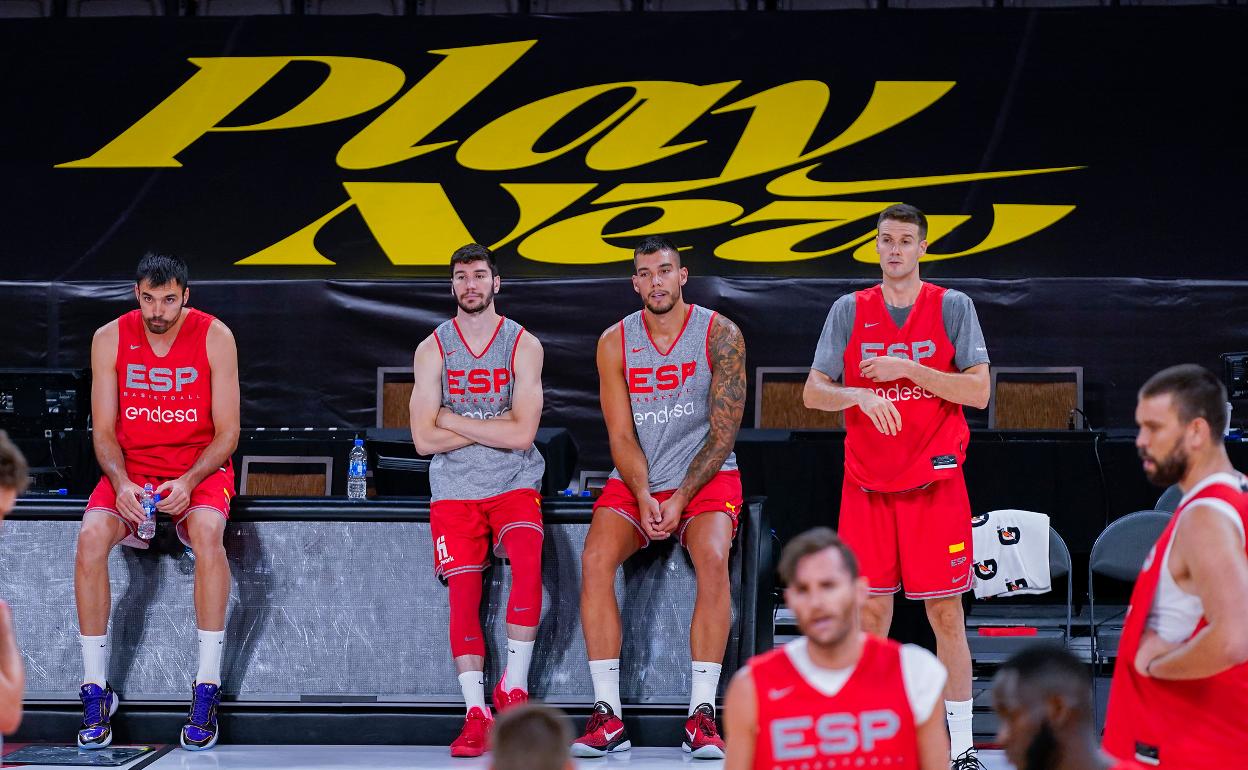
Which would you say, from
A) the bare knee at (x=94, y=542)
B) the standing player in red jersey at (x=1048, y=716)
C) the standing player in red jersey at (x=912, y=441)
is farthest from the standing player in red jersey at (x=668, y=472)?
the standing player in red jersey at (x=1048, y=716)

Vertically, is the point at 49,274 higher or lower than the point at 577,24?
lower

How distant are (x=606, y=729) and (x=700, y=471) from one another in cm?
105

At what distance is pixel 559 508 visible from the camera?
573cm

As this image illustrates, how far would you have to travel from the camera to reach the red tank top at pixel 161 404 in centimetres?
570

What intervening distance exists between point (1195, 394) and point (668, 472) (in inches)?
102

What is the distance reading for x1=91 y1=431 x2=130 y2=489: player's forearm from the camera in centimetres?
555

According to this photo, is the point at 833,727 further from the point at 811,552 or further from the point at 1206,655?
the point at 1206,655

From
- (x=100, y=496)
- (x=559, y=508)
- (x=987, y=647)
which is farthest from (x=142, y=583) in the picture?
(x=987, y=647)

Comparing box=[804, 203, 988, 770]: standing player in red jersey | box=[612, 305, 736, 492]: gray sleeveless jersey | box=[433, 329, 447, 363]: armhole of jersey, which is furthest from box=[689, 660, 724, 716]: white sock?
box=[433, 329, 447, 363]: armhole of jersey

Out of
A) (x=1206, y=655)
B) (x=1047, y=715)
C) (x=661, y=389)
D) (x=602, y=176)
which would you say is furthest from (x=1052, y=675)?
(x=602, y=176)

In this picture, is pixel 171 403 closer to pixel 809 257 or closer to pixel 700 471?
pixel 700 471

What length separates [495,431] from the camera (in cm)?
557

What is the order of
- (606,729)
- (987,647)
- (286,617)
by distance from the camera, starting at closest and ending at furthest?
(606,729), (286,617), (987,647)

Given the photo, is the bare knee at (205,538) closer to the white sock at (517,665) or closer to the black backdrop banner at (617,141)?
the white sock at (517,665)
